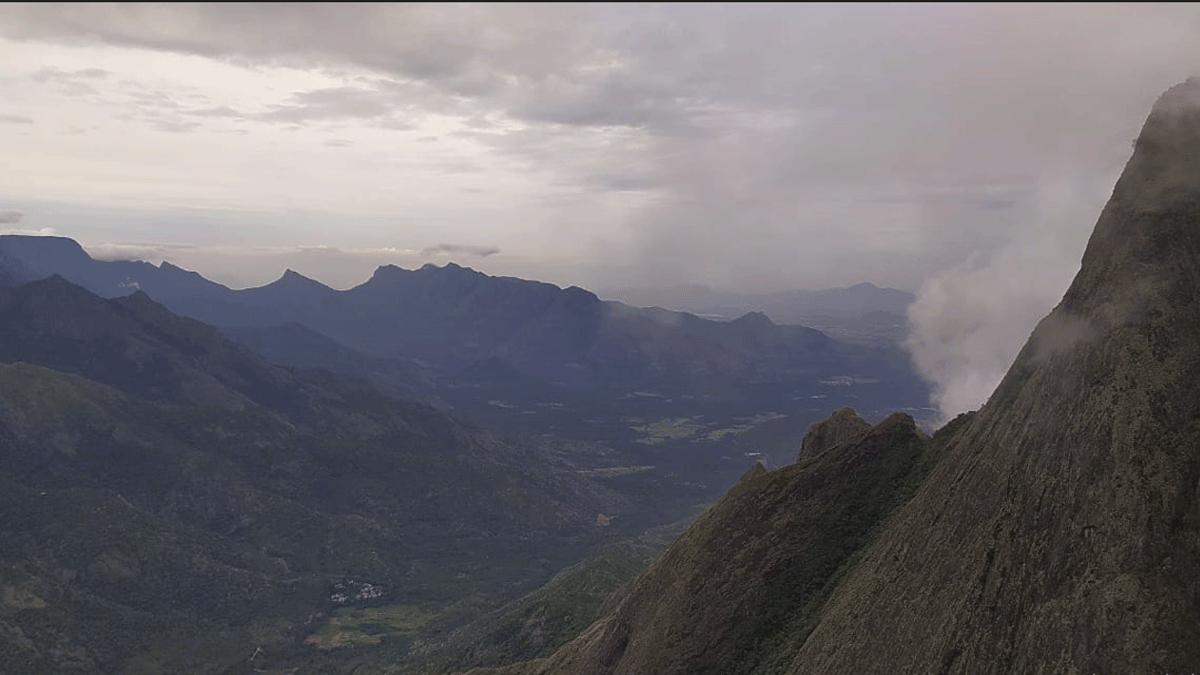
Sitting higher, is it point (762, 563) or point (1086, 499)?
point (1086, 499)

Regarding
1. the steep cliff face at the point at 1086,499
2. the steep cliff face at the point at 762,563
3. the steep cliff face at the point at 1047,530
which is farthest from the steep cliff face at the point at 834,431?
the steep cliff face at the point at 1086,499

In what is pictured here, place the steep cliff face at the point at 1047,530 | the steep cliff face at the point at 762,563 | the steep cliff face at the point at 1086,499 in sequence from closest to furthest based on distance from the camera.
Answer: the steep cliff face at the point at 1086,499, the steep cliff face at the point at 1047,530, the steep cliff face at the point at 762,563

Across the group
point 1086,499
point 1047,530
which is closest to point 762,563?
point 1047,530

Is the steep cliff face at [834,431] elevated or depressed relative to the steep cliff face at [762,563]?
elevated

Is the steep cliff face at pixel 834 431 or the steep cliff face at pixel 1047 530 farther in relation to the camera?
the steep cliff face at pixel 834 431

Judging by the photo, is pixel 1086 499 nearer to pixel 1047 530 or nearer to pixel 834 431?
pixel 1047 530

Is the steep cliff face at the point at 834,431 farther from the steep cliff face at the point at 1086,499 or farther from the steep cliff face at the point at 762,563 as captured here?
the steep cliff face at the point at 1086,499
